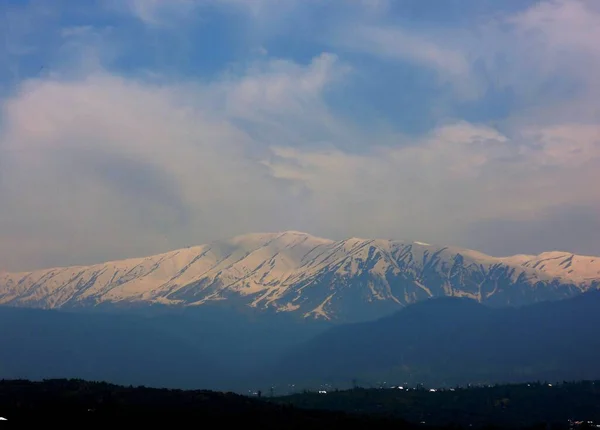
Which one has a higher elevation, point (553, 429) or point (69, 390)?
point (69, 390)

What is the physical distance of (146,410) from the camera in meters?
153

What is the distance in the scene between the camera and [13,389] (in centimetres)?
16500

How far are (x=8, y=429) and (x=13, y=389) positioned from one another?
38.7 meters

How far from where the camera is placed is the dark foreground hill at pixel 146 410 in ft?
467

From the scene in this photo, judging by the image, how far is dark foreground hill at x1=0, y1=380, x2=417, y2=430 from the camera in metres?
142

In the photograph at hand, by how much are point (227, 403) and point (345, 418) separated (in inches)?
933

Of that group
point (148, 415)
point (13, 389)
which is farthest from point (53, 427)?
point (13, 389)

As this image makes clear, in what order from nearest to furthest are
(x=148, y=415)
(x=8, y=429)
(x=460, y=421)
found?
(x=8, y=429), (x=148, y=415), (x=460, y=421)

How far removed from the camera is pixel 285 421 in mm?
154375

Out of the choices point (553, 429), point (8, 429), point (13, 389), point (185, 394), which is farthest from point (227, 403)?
point (553, 429)

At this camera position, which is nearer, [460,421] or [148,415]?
[148,415]

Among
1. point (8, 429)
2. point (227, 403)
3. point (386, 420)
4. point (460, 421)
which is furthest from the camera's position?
point (460, 421)

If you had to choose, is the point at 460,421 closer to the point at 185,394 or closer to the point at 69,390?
the point at 185,394

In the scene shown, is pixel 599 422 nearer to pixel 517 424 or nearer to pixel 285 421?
pixel 517 424
